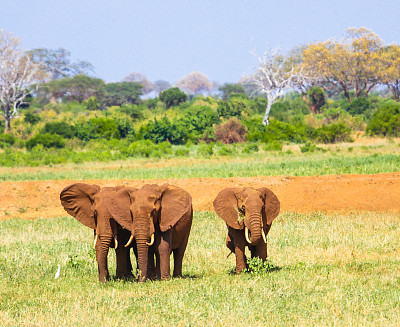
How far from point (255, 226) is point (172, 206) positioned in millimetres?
1306

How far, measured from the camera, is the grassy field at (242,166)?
2597cm

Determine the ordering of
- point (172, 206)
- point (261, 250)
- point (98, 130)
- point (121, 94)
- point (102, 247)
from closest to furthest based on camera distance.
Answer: point (102, 247)
point (172, 206)
point (261, 250)
point (98, 130)
point (121, 94)

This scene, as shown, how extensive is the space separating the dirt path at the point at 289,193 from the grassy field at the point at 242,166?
7.65 ft

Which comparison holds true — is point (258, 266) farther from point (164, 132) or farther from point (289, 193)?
point (164, 132)

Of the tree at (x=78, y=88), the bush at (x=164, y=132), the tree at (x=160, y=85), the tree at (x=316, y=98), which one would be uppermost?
the tree at (x=160, y=85)

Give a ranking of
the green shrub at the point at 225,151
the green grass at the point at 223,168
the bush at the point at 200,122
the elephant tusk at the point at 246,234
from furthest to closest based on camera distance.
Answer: the bush at the point at 200,122 < the green shrub at the point at 225,151 < the green grass at the point at 223,168 < the elephant tusk at the point at 246,234

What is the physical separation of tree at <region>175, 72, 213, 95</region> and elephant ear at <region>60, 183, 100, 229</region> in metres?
144

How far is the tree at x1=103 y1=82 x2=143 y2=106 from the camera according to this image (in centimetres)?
7875

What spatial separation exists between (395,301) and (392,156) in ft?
71.0

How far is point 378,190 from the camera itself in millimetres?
20219

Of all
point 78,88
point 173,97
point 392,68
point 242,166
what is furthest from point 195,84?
point 242,166

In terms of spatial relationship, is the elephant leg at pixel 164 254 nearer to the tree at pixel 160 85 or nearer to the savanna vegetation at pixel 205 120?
the savanna vegetation at pixel 205 120

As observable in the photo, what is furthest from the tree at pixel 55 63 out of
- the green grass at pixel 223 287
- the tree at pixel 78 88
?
the green grass at pixel 223 287

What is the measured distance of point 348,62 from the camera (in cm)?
7412
